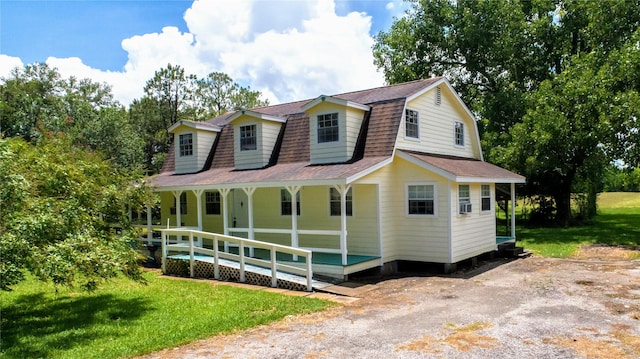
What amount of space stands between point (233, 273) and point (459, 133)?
32.2ft

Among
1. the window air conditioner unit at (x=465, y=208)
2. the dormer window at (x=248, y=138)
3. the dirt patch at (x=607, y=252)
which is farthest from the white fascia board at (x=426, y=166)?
the dirt patch at (x=607, y=252)

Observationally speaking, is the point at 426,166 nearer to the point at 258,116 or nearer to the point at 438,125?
the point at 438,125

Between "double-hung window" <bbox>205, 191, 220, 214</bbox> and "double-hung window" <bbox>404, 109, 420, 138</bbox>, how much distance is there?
296 inches

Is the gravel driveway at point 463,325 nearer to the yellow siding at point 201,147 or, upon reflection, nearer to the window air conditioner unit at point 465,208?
the window air conditioner unit at point 465,208

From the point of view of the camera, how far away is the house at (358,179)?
497 inches

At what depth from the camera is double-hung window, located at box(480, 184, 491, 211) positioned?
14610 mm

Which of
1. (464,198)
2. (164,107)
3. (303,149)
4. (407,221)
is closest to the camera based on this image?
(407,221)

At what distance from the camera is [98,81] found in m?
41.0

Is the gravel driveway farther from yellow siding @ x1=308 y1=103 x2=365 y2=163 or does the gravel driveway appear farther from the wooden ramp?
yellow siding @ x1=308 y1=103 x2=365 y2=163

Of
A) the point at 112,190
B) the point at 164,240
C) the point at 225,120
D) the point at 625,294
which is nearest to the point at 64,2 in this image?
the point at 112,190

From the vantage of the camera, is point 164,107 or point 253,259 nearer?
point 253,259

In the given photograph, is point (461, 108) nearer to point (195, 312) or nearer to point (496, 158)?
point (496, 158)

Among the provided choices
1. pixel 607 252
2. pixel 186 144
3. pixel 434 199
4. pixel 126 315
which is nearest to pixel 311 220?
pixel 434 199

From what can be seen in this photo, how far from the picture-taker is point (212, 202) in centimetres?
1767
